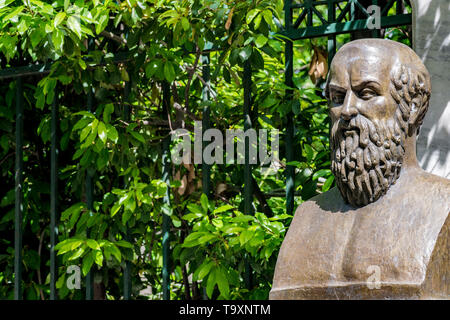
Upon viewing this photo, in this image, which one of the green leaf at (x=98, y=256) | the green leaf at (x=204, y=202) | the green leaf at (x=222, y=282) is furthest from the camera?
the green leaf at (x=98, y=256)

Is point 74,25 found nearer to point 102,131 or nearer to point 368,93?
point 102,131

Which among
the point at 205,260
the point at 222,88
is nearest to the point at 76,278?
the point at 205,260

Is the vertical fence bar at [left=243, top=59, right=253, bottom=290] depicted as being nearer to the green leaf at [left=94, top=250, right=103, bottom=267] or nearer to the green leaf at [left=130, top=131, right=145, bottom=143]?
the green leaf at [left=130, top=131, right=145, bottom=143]

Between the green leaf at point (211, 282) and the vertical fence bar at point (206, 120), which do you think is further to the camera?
the vertical fence bar at point (206, 120)

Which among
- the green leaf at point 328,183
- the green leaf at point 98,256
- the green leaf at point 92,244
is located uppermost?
the green leaf at point 328,183

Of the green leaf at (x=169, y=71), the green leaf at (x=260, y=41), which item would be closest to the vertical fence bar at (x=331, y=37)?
the green leaf at (x=260, y=41)

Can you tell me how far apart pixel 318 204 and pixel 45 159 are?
9.27 feet

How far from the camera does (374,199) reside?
10.1 ft

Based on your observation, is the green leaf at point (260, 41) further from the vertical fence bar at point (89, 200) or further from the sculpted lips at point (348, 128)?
the vertical fence bar at point (89, 200)

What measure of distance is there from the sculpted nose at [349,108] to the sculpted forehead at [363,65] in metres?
0.05

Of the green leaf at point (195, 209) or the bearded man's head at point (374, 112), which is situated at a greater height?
the bearded man's head at point (374, 112)

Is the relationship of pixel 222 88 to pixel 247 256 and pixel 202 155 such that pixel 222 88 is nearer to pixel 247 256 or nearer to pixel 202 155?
pixel 202 155

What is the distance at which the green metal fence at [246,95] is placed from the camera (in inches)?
165

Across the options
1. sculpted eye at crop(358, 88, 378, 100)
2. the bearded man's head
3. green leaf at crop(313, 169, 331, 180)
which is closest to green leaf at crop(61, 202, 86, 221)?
green leaf at crop(313, 169, 331, 180)
